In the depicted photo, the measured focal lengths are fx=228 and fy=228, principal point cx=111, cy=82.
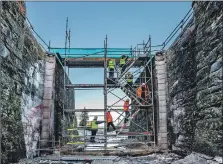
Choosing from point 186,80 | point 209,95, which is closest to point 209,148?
point 209,95

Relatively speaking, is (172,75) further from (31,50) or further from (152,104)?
(31,50)

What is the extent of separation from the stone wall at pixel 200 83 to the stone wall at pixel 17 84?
173 inches

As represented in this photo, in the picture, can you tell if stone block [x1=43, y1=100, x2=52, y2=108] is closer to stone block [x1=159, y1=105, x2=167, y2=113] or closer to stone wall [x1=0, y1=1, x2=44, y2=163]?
stone wall [x1=0, y1=1, x2=44, y2=163]

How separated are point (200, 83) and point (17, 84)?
4.69 meters

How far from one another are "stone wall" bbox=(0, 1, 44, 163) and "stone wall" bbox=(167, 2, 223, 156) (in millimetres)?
4406

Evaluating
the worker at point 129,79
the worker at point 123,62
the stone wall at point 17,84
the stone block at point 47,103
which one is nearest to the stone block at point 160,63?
the worker at point 129,79

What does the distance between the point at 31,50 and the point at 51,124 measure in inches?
124

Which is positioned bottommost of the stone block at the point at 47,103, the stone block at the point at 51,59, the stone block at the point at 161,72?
the stone block at the point at 47,103

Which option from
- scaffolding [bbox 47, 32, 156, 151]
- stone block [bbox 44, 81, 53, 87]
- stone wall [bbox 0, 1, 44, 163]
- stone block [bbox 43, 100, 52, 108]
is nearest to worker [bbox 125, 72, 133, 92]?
scaffolding [bbox 47, 32, 156, 151]

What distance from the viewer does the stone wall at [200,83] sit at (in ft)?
14.7

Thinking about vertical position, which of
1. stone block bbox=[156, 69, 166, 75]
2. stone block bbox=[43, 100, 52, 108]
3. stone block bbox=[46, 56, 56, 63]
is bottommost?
stone block bbox=[43, 100, 52, 108]

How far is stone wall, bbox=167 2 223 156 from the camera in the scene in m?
4.47

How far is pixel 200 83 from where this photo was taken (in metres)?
5.36

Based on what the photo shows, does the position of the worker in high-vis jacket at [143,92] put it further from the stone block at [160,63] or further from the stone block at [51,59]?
the stone block at [51,59]
